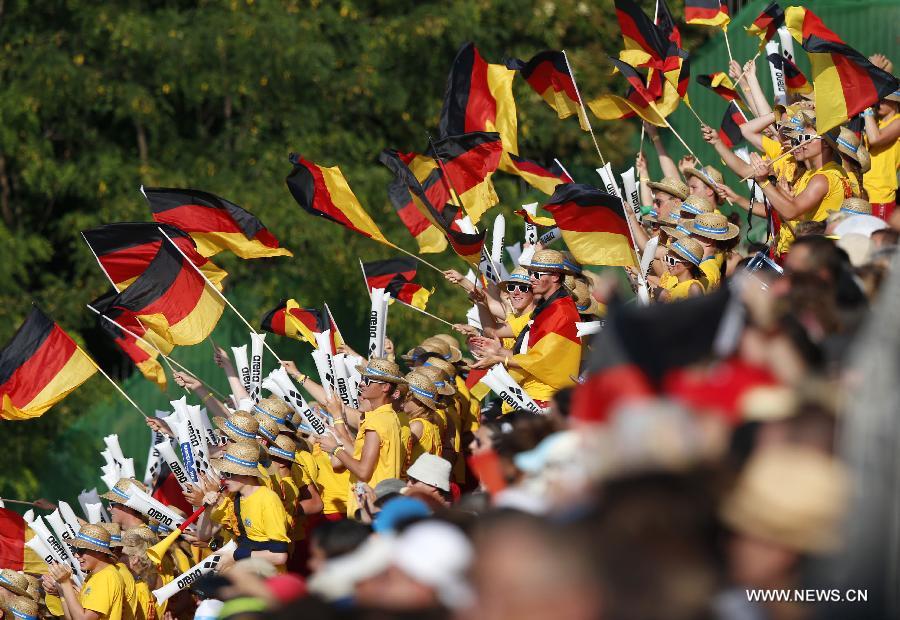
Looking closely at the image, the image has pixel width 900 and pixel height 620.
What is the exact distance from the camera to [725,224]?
852 centimetres

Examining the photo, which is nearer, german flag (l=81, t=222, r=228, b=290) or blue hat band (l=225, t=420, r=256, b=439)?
blue hat band (l=225, t=420, r=256, b=439)

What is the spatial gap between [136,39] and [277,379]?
22.0 ft

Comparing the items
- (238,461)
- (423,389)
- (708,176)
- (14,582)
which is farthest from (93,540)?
(708,176)

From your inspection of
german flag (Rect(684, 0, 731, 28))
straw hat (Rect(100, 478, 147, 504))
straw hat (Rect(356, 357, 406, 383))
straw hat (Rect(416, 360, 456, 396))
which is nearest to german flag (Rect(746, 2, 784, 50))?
german flag (Rect(684, 0, 731, 28))

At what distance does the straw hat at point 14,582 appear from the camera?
920 centimetres

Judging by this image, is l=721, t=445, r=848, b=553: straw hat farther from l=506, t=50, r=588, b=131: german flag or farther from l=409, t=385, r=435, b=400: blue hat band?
l=506, t=50, r=588, b=131: german flag

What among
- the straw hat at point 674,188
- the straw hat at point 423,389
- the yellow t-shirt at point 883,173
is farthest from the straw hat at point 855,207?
the straw hat at point 423,389

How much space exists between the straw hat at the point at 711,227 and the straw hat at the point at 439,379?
5.83ft

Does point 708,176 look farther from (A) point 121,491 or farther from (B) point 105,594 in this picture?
(B) point 105,594

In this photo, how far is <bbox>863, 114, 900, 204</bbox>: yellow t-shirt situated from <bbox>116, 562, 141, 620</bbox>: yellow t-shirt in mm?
5287

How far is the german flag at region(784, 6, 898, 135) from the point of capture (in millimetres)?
8211

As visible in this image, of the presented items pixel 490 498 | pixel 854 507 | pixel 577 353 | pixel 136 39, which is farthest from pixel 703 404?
pixel 136 39

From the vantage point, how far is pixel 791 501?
10.7 ft

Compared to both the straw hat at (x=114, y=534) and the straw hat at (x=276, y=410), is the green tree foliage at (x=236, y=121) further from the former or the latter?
the straw hat at (x=114, y=534)
